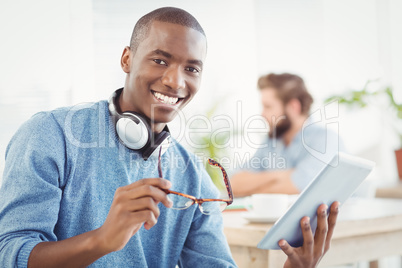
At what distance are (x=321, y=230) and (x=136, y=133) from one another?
1.81ft

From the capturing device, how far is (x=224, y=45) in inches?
151

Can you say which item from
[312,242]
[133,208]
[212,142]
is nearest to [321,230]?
[312,242]

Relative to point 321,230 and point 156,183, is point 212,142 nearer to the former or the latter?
point 321,230

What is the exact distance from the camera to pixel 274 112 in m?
3.21

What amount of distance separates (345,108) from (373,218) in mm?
2588

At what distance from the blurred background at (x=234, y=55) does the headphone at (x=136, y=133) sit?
59.0 inches

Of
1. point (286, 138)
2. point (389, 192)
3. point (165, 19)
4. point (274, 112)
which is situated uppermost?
point (165, 19)

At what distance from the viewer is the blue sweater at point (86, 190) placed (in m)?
0.98

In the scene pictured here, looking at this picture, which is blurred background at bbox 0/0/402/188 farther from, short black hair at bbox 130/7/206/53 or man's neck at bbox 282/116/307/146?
short black hair at bbox 130/7/206/53

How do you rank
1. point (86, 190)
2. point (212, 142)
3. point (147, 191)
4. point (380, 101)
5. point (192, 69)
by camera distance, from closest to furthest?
point (147, 191)
point (86, 190)
point (192, 69)
point (212, 142)
point (380, 101)

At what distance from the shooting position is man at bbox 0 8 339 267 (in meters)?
0.92

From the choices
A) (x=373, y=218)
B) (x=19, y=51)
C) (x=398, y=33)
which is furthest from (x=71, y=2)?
(x=398, y=33)

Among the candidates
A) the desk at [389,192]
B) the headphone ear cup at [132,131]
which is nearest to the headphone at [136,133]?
the headphone ear cup at [132,131]

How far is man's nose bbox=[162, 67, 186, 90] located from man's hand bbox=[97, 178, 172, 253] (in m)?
0.38
